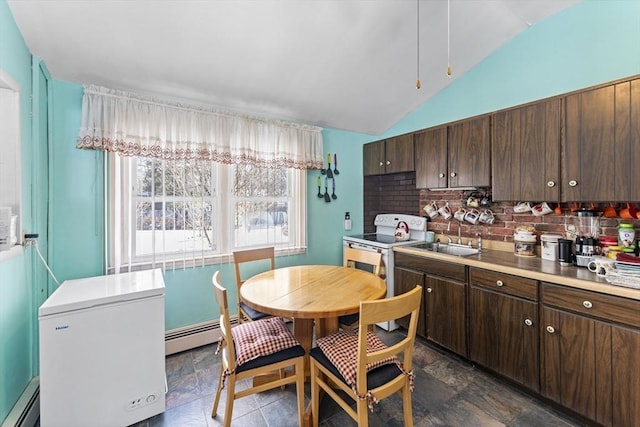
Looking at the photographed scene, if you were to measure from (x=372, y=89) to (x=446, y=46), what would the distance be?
2.38 feet

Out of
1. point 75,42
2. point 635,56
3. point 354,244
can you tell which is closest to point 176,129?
point 75,42

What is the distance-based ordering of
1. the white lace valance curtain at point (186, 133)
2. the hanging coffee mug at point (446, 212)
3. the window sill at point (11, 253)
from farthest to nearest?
the hanging coffee mug at point (446, 212)
the white lace valance curtain at point (186, 133)
the window sill at point (11, 253)

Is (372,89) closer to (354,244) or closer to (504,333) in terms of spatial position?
(354,244)

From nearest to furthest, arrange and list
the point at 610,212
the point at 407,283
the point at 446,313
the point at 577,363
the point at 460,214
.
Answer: the point at 577,363, the point at 610,212, the point at 446,313, the point at 407,283, the point at 460,214

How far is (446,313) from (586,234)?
1174 mm

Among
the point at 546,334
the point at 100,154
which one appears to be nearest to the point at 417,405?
the point at 546,334

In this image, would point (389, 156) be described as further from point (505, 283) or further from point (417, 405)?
point (417, 405)

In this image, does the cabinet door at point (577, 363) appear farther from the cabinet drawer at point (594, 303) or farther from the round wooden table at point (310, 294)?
the round wooden table at point (310, 294)

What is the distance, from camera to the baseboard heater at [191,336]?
94.8 inches

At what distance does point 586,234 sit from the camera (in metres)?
2.02

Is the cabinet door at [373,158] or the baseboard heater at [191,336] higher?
the cabinet door at [373,158]

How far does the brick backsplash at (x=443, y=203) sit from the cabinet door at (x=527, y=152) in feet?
1.05

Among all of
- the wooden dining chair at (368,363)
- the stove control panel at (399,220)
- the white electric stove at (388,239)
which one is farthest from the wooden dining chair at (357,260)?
the stove control panel at (399,220)

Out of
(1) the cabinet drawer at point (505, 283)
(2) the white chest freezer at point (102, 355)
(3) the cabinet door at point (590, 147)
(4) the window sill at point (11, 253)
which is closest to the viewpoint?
(4) the window sill at point (11, 253)
